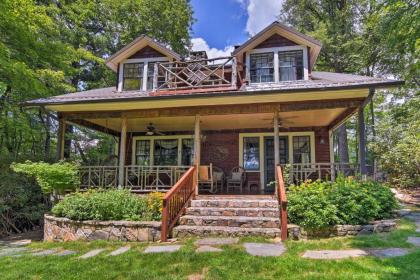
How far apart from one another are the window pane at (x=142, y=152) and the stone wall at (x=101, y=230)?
5603 mm

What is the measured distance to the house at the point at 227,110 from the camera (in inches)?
321

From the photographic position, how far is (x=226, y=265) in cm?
451

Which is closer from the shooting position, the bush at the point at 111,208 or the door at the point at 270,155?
the bush at the point at 111,208

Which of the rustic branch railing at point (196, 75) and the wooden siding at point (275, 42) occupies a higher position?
the wooden siding at point (275, 42)

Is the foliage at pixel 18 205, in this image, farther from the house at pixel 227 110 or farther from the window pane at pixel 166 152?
the window pane at pixel 166 152

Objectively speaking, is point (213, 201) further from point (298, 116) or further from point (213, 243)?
point (298, 116)

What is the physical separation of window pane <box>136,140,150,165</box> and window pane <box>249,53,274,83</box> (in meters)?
5.23

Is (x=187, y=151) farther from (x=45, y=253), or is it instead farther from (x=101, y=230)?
(x=45, y=253)

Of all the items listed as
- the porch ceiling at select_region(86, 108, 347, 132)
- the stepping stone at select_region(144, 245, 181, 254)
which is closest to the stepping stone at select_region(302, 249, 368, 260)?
the stepping stone at select_region(144, 245, 181, 254)

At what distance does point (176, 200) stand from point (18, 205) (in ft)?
18.5

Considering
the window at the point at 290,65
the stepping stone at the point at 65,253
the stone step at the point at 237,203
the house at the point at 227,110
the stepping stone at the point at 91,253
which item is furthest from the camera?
the window at the point at 290,65

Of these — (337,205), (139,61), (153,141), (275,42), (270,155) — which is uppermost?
(275,42)

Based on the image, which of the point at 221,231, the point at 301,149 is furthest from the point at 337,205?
the point at 301,149

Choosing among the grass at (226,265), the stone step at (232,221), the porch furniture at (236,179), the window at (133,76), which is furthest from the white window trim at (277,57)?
the grass at (226,265)
